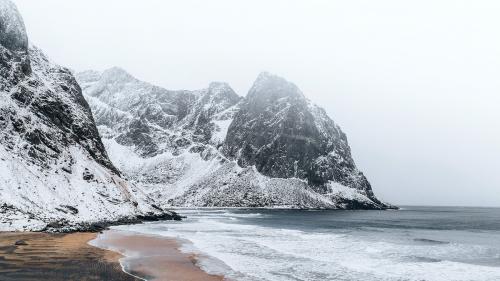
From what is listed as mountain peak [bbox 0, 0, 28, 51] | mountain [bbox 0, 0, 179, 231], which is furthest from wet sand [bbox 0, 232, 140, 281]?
mountain peak [bbox 0, 0, 28, 51]

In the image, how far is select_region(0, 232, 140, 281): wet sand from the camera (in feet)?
80.9

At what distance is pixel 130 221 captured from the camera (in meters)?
82.4

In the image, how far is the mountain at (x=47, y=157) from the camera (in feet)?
206

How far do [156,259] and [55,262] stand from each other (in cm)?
893

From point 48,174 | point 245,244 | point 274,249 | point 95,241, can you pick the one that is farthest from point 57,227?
point 274,249

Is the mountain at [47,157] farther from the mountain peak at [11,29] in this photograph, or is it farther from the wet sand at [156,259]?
the wet sand at [156,259]

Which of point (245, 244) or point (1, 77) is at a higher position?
point (1, 77)

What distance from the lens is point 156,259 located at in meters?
36.3

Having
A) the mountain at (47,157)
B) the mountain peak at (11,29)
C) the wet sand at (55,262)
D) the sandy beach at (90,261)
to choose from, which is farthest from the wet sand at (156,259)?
the mountain peak at (11,29)

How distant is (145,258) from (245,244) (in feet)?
56.9

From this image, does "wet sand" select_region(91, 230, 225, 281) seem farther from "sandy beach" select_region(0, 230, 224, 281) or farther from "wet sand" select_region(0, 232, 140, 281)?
"wet sand" select_region(0, 232, 140, 281)

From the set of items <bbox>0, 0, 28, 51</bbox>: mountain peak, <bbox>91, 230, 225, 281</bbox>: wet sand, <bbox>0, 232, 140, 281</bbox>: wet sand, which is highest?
<bbox>0, 0, 28, 51</bbox>: mountain peak

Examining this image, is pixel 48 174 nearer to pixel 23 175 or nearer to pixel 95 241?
pixel 23 175

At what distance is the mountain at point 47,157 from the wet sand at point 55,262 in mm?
17844
